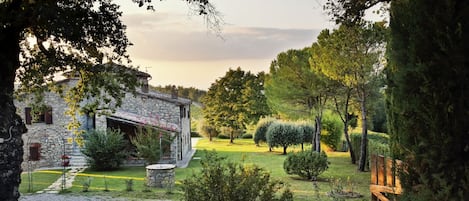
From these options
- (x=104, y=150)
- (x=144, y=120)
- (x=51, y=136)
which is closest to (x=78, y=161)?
(x=51, y=136)

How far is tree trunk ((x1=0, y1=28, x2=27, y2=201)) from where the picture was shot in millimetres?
6062

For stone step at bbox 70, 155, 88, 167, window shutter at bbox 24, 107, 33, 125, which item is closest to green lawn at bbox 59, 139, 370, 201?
stone step at bbox 70, 155, 88, 167

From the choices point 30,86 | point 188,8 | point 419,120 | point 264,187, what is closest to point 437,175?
point 419,120

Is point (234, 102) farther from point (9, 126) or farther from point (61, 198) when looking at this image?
point (9, 126)

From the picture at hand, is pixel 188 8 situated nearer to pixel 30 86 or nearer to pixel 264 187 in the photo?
pixel 264 187

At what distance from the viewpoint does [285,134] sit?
24031 mm

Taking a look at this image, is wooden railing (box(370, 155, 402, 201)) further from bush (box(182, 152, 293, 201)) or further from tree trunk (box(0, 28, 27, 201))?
tree trunk (box(0, 28, 27, 201))

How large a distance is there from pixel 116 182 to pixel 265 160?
338 inches

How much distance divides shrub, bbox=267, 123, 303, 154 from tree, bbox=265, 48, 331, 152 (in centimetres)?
239

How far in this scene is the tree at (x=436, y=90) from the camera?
2.70 m

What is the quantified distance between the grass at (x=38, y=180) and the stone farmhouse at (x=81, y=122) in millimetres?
1705

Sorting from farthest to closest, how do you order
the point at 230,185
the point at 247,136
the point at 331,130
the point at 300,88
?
1. the point at 247,136
2. the point at 331,130
3. the point at 300,88
4. the point at 230,185

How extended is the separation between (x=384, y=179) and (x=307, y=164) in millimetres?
10793

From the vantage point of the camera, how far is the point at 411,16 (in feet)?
9.42
